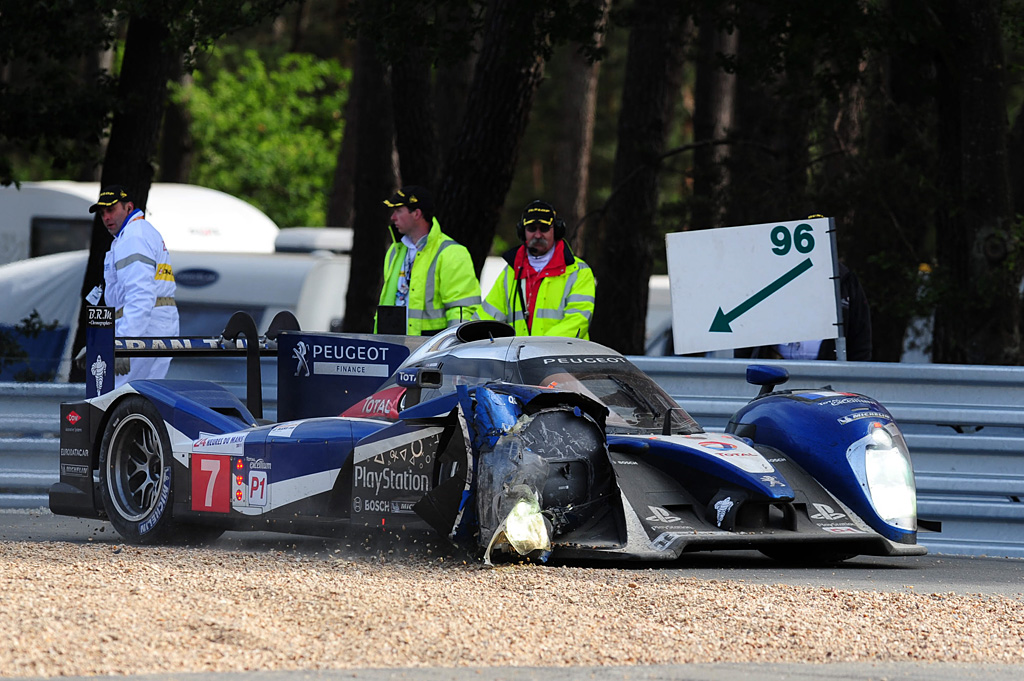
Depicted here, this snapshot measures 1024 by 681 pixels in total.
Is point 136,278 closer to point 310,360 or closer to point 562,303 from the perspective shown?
point 310,360

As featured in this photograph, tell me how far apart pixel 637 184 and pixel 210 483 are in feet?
36.7

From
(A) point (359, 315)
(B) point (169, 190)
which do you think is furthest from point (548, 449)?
(B) point (169, 190)

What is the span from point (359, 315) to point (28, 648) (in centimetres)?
1177

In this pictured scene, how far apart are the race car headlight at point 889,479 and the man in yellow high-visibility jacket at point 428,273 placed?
2847 millimetres

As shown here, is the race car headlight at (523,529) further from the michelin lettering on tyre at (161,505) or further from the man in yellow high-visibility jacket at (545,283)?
the man in yellow high-visibility jacket at (545,283)

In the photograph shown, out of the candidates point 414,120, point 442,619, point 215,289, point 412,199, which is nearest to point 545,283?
point 412,199

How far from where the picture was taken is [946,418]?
832 centimetres

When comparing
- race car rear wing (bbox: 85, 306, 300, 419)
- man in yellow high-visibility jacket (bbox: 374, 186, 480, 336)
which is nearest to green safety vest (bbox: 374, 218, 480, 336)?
man in yellow high-visibility jacket (bbox: 374, 186, 480, 336)

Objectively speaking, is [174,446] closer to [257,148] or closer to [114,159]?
[114,159]

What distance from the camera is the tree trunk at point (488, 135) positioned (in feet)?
41.6

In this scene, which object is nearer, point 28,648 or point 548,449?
point 28,648

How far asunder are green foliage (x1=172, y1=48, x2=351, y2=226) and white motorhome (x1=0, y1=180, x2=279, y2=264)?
17.5 meters

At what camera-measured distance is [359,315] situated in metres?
16.3

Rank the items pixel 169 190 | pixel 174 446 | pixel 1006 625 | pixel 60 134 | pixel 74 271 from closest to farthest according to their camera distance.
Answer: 1. pixel 1006 625
2. pixel 174 446
3. pixel 60 134
4. pixel 74 271
5. pixel 169 190
